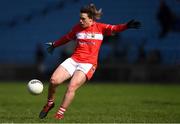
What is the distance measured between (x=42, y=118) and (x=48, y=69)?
22543 millimetres

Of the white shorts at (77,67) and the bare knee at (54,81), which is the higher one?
the white shorts at (77,67)

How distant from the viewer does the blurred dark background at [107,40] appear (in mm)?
32500

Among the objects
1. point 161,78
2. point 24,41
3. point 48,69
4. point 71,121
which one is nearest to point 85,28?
point 71,121

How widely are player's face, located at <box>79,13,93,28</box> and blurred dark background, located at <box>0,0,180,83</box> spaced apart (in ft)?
65.3

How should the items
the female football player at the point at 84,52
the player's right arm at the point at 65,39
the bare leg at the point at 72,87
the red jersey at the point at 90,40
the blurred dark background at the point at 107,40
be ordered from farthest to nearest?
1. the blurred dark background at the point at 107,40
2. the player's right arm at the point at 65,39
3. the red jersey at the point at 90,40
4. the female football player at the point at 84,52
5. the bare leg at the point at 72,87

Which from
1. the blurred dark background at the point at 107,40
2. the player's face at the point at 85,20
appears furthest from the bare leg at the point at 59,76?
the blurred dark background at the point at 107,40

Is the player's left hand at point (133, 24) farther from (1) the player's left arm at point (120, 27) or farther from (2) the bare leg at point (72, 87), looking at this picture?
(2) the bare leg at point (72, 87)

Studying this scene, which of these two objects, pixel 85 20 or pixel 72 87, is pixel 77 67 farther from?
pixel 85 20

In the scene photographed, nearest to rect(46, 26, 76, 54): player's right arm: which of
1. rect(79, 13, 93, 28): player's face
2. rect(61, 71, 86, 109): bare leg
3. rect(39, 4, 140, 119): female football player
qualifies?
rect(39, 4, 140, 119): female football player

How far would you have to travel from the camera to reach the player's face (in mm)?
11930

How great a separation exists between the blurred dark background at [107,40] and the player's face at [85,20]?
65.3 ft

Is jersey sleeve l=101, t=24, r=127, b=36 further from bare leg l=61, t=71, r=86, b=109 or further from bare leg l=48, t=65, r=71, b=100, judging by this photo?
bare leg l=48, t=65, r=71, b=100

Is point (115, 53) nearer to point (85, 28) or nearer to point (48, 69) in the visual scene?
point (48, 69)

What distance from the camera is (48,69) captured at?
113 feet
